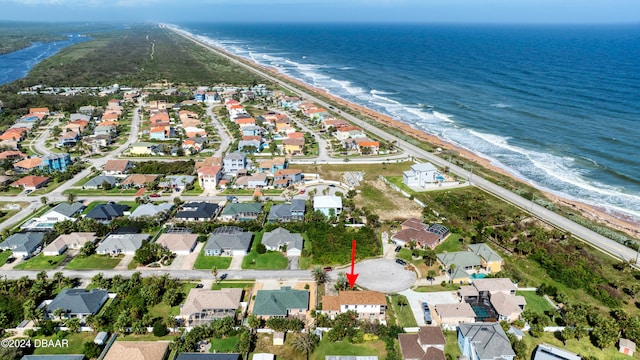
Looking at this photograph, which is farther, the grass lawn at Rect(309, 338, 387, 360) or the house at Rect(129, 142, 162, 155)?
the house at Rect(129, 142, 162, 155)

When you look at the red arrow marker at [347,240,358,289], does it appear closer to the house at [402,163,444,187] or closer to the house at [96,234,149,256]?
the house at [402,163,444,187]

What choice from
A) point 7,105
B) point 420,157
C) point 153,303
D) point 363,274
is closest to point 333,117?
point 420,157

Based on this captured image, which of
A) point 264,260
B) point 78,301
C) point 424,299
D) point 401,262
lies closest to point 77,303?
point 78,301

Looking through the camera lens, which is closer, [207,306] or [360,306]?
[207,306]

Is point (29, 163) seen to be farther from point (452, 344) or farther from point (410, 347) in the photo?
point (452, 344)

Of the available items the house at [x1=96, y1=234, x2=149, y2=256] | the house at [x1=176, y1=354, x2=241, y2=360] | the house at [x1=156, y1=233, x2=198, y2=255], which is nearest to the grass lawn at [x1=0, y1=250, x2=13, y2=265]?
the house at [x1=96, y1=234, x2=149, y2=256]

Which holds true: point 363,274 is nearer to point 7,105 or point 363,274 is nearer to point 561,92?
point 561,92
